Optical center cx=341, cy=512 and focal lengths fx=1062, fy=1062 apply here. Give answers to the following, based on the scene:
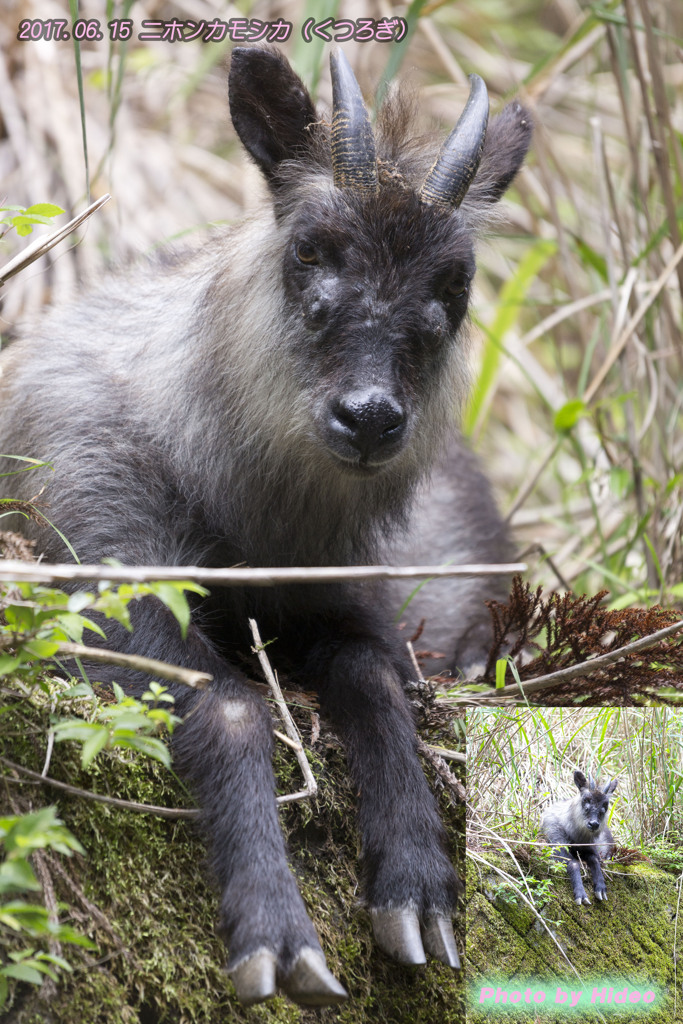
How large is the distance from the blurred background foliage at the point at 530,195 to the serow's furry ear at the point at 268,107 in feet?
1.73

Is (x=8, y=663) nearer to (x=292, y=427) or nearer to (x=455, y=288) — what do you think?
(x=292, y=427)

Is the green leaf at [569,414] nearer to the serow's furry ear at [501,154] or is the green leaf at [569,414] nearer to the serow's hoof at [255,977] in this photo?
the serow's furry ear at [501,154]

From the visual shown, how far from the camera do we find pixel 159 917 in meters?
2.52

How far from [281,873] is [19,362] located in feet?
7.23

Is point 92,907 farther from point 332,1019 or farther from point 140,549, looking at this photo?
point 140,549

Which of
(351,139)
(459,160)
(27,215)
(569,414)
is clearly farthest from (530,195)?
(27,215)

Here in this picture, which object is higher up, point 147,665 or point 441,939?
point 147,665

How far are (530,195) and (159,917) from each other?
221 inches

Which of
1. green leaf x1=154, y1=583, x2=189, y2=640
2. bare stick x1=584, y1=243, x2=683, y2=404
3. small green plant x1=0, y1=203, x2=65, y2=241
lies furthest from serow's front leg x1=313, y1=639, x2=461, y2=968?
bare stick x1=584, y1=243, x2=683, y2=404

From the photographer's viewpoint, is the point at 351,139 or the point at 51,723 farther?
the point at 351,139

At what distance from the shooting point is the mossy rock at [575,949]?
252 centimetres

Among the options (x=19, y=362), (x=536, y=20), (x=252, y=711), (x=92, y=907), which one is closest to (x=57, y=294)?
(x=19, y=362)

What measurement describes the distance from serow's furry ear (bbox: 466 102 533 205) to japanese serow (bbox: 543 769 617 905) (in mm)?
2096

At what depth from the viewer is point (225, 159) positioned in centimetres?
767
